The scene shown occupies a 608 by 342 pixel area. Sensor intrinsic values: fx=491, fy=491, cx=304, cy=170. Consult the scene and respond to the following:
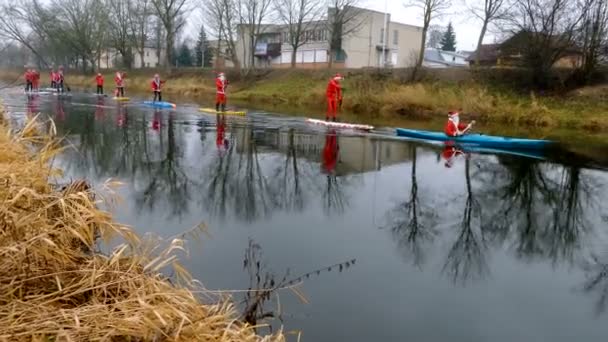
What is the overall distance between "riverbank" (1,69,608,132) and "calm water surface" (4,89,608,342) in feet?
39.0

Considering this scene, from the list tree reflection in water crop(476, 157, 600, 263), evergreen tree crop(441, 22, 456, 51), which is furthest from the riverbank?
evergreen tree crop(441, 22, 456, 51)

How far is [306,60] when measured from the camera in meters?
66.2

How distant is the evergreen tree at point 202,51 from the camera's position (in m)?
75.4

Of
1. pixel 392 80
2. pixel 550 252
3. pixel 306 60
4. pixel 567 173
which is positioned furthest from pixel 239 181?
pixel 306 60

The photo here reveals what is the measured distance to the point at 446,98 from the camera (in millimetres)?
28172

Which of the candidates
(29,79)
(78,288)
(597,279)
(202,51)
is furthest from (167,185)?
(202,51)

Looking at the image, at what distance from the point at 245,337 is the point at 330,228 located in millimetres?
4464

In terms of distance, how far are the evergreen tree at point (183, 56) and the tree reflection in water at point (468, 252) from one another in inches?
3028

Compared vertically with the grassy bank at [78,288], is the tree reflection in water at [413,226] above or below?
below

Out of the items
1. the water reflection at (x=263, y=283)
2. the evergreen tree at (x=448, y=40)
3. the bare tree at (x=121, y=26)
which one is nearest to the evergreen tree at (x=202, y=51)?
the bare tree at (x=121, y=26)

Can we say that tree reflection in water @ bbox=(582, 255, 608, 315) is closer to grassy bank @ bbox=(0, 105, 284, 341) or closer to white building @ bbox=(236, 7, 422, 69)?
grassy bank @ bbox=(0, 105, 284, 341)

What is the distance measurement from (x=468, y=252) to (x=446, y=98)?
22.7m

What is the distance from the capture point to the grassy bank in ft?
9.63

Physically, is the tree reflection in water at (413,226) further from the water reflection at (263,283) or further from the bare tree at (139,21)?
the bare tree at (139,21)
